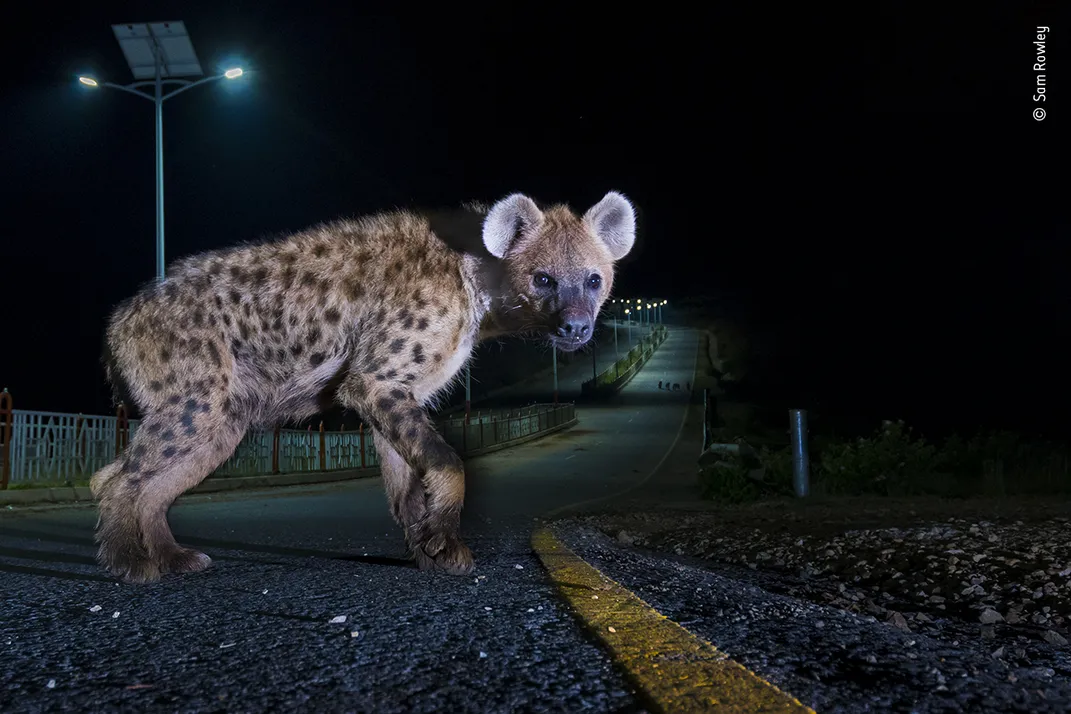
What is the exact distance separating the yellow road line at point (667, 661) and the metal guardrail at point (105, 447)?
9.11 feet

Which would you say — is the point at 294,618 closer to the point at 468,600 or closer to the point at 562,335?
the point at 468,600

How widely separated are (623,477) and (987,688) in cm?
1645

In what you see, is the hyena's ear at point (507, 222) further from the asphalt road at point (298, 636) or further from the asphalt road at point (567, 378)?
the asphalt road at point (567, 378)

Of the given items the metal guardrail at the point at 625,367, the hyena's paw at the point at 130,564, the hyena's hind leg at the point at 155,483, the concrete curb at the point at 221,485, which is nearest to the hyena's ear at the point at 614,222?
the hyena's hind leg at the point at 155,483

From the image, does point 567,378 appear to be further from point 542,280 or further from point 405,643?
point 405,643

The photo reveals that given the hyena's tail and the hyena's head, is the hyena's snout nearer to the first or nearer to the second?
the hyena's head

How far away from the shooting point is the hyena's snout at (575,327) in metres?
4.32

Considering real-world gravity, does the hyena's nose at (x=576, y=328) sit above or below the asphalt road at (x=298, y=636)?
above

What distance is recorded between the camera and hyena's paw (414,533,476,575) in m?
3.77

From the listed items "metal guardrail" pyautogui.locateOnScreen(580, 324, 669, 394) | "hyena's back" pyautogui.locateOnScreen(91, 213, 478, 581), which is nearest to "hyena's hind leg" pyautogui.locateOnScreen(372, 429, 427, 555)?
"hyena's back" pyautogui.locateOnScreen(91, 213, 478, 581)

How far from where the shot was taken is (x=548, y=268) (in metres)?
4.53

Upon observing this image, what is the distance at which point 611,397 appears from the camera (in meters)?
54.2

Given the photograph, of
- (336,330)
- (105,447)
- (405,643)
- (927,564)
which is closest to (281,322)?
(336,330)

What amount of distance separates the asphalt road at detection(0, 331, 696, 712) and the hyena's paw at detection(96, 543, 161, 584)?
0.28 feet
